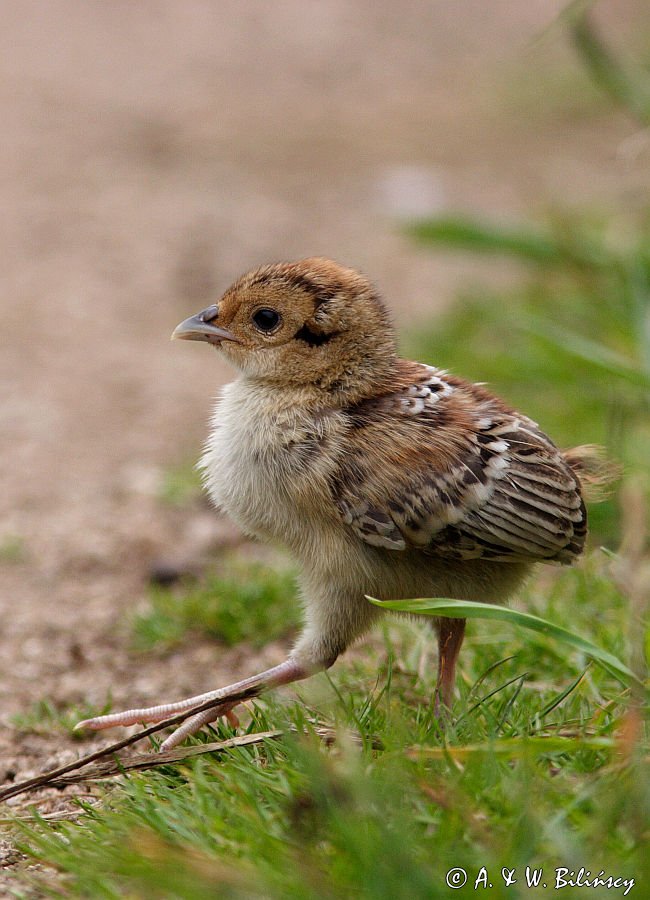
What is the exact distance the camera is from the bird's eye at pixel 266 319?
10.9ft

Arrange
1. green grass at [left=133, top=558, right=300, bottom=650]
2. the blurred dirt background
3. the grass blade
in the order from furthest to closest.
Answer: the blurred dirt background
green grass at [left=133, top=558, right=300, bottom=650]
the grass blade

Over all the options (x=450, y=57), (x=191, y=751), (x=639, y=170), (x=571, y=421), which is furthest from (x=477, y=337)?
(x=450, y=57)

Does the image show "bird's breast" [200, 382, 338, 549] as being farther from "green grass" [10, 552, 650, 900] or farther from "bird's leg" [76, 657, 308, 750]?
"green grass" [10, 552, 650, 900]

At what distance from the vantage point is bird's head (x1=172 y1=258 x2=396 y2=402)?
10.7 feet

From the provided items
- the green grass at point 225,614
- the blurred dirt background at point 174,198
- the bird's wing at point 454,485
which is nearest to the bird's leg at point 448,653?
the bird's wing at point 454,485

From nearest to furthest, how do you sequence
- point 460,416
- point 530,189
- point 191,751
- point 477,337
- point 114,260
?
point 191,751 → point 460,416 → point 477,337 → point 114,260 → point 530,189

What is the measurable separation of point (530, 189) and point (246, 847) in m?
8.14

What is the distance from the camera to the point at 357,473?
3.05 meters

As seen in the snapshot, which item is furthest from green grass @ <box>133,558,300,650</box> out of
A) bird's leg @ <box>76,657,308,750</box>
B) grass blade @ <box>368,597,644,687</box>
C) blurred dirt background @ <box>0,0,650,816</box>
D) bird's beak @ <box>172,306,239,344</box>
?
grass blade @ <box>368,597,644,687</box>

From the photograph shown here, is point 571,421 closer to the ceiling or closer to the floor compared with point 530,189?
closer to the floor

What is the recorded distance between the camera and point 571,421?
5652 mm

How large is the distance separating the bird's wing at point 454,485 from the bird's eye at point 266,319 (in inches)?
13.1

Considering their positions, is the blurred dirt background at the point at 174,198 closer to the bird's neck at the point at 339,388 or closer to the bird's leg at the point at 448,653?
the bird's leg at the point at 448,653

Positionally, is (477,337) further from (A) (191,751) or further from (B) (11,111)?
(B) (11,111)
